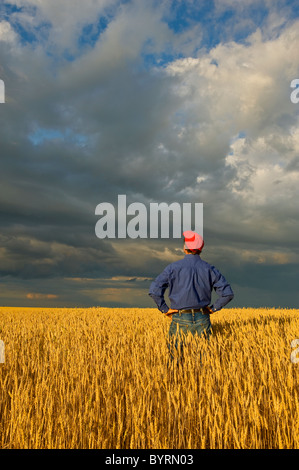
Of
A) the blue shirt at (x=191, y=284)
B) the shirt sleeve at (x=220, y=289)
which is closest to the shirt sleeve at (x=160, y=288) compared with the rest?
the blue shirt at (x=191, y=284)

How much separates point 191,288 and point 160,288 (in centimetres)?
54

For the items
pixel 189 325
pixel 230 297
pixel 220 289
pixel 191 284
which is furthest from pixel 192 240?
pixel 189 325

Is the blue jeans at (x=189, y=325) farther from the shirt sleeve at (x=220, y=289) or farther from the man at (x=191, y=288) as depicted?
the shirt sleeve at (x=220, y=289)

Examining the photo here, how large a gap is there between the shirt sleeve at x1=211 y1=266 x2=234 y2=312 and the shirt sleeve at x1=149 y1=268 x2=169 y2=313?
81cm

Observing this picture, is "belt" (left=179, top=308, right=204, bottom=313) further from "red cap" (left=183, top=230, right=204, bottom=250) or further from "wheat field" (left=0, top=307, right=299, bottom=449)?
"red cap" (left=183, top=230, right=204, bottom=250)

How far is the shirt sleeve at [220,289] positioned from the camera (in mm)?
6324

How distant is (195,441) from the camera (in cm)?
363

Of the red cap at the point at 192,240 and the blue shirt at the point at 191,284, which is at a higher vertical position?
the red cap at the point at 192,240

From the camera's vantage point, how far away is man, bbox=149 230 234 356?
6.25 meters

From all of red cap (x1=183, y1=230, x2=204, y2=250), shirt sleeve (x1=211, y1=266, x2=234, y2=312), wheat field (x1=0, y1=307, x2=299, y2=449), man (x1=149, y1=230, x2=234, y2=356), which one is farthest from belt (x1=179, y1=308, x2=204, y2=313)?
red cap (x1=183, y1=230, x2=204, y2=250)

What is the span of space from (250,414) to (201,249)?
3.13 meters

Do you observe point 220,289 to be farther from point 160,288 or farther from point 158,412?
point 158,412
